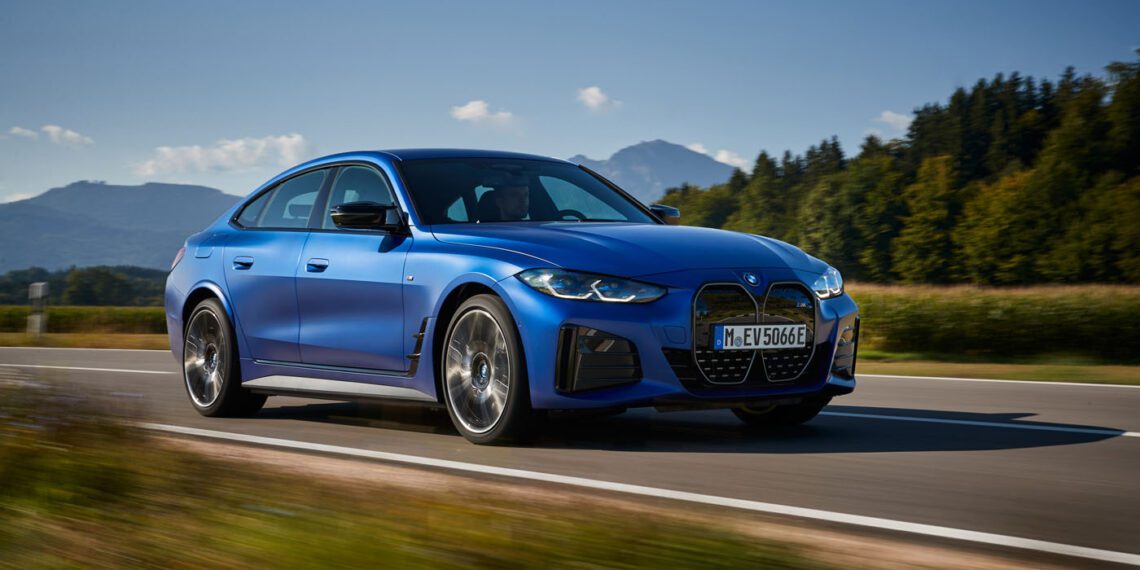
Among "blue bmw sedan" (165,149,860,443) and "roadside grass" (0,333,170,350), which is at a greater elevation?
"blue bmw sedan" (165,149,860,443)

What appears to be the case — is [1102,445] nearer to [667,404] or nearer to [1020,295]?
[667,404]

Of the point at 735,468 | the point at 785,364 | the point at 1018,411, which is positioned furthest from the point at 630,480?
the point at 1018,411

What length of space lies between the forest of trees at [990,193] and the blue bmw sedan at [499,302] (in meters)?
91.3

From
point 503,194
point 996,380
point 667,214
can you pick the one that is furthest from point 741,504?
point 996,380

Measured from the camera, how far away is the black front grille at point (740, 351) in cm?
610

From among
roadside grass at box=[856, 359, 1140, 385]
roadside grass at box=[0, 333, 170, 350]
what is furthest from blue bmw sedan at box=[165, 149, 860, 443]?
roadside grass at box=[0, 333, 170, 350]

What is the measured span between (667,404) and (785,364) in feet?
2.24

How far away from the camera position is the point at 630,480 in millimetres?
5500

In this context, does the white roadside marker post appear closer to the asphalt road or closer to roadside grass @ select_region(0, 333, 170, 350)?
roadside grass @ select_region(0, 333, 170, 350)

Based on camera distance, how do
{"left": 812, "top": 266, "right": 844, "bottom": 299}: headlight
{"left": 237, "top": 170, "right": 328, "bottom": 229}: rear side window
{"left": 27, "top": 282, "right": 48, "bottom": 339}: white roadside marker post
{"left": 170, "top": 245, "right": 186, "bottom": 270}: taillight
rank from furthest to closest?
{"left": 27, "top": 282, "right": 48, "bottom": 339}: white roadside marker post, {"left": 170, "top": 245, "right": 186, "bottom": 270}: taillight, {"left": 237, "top": 170, "right": 328, "bottom": 229}: rear side window, {"left": 812, "top": 266, "right": 844, "bottom": 299}: headlight

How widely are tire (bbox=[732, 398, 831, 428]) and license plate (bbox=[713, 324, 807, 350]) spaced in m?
0.99

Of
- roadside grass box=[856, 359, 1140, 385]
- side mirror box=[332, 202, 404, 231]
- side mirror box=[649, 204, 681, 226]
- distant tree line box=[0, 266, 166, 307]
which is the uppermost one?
side mirror box=[649, 204, 681, 226]

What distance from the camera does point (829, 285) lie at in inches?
266

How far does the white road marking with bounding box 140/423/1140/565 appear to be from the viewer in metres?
4.14
